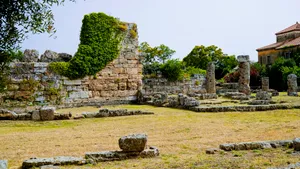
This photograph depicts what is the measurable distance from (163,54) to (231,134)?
185 feet

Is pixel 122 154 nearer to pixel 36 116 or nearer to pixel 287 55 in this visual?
pixel 36 116

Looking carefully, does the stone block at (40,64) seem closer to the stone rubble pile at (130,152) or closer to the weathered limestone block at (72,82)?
the weathered limestone block at (72,82)

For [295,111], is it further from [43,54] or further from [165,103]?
[43,54]

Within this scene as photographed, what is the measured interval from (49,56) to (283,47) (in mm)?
41071

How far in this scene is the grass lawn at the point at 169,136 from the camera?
6.98 m

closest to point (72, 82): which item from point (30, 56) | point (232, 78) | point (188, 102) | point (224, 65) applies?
point (30, 56)

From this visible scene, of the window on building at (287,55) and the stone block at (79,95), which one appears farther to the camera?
the window on building at (287,55)

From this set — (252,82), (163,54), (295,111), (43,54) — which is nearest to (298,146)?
(295,111)

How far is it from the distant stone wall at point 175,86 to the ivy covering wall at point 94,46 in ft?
24.3

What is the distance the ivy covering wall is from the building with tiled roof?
3504 centimetres

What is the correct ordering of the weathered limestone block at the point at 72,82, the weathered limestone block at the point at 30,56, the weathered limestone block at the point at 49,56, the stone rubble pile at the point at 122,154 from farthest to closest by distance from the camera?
the weathered limestone block at the point at 49,56, the weathered limestone block at the point at 72,82, the weathered limestone block at the point at 30,56, the stone rubble pile at the point at 122,154

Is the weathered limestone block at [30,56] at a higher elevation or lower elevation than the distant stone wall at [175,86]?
higher

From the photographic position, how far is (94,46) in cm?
2108

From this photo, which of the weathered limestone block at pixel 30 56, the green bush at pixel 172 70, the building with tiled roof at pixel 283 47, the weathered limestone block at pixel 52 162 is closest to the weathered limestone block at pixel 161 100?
the weathered limestone block at pixel 30 56
